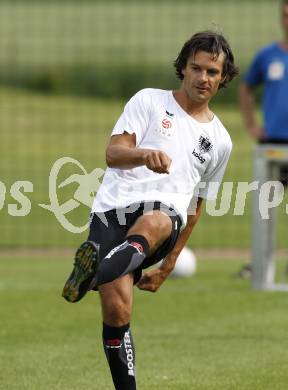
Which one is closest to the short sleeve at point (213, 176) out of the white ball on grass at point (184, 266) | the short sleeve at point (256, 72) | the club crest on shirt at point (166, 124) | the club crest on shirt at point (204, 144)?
the club crest on shirt at point (204, 144)

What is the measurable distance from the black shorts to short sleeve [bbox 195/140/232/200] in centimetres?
53

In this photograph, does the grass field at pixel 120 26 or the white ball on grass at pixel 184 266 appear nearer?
the white ball on grass at pixel 184 266

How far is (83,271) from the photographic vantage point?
622 centimetres

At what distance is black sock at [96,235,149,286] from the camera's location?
21.2 ft

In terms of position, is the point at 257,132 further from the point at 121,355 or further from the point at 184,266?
the point at 121,355

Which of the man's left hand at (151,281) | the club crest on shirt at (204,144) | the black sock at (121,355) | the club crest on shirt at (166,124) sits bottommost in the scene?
the black sock at (121,355)

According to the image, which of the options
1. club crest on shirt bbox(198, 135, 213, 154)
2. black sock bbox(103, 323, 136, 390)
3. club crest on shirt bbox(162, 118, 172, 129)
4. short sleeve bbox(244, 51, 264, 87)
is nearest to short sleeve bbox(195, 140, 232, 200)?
club crest on shirt bbox(198, 135, 213, 154)

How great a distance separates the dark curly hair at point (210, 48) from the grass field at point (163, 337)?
205 cm

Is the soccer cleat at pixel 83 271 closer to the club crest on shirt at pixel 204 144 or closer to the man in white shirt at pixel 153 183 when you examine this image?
the man in white shirt at pixel 153 183

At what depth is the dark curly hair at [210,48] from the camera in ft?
23.6

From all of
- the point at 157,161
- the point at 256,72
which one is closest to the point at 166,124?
the point at 157,161

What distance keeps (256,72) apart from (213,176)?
5924 mm

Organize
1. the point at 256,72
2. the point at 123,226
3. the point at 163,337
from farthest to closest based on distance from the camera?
the point at 256,72
the point at 163,337
the point at 123,226

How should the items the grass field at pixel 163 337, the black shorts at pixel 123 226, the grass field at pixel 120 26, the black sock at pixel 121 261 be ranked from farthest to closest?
the grass field at pixel 120 26 → the grass field at pixel 163 337 → the black shorts at pixel 123 226 → the black sock at pixel 121 261
